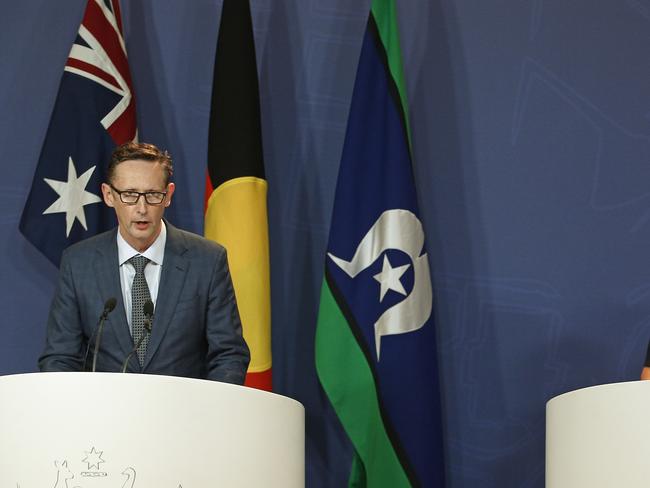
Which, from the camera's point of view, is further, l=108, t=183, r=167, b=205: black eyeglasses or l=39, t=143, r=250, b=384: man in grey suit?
l=108, t=183, r=167, b=205: black eyeglasses

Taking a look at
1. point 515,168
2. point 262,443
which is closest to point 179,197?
point 515,168

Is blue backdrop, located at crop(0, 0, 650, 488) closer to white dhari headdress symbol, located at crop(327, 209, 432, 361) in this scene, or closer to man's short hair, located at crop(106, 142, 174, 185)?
white dhari headdress symbol, located at crop(327, 209, 432, 361)

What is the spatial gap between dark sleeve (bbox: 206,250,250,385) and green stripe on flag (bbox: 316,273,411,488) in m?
0.95

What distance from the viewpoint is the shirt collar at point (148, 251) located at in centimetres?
328

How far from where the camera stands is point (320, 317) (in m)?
4.21

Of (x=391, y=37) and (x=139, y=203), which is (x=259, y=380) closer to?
(x=139, y=203)

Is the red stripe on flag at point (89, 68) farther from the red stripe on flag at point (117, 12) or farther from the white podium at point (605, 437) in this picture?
the white podium at point (605, 437)

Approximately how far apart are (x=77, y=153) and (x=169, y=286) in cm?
130

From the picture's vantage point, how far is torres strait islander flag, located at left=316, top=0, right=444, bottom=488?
4.09 meters

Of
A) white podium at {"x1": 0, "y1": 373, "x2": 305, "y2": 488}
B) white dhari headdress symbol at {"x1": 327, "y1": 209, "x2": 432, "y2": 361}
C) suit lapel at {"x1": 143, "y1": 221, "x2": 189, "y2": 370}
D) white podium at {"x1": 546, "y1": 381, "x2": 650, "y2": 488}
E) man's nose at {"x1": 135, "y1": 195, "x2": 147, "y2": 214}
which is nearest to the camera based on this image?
white podium at {"x1": 0, "y1": 373, "x2": 305, "y2": 488}

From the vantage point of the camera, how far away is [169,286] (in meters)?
3.16

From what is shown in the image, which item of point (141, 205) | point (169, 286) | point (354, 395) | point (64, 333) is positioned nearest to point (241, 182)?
point (354, 395)

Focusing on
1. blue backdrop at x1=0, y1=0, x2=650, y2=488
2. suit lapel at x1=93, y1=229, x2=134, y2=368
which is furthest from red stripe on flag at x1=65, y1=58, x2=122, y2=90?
suit lapel at x1=93, y1=229, x2=134, y2=368

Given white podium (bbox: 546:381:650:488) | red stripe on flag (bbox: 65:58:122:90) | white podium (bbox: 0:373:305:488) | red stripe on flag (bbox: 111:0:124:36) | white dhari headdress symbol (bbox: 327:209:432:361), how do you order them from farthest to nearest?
red stripe on flag (bbox: 111:0:124:36) < red stripe on flag (bbox: 65:58:122:90) < white dhari headdress symbol (bbox: 327:209:432:361) < white podium (bbox: 546:381:650:488) < white podium (bbox: 0:373:305:488)
